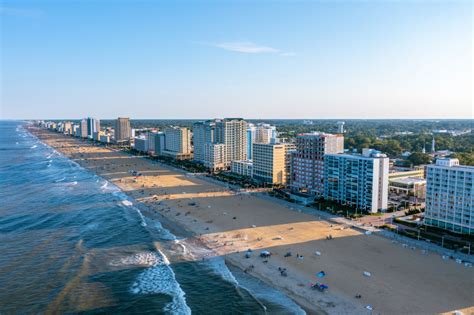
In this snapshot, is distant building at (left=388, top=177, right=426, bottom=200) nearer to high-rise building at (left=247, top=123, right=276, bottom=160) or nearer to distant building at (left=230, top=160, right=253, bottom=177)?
distant building at (left=230, top=160, right=253, bottom=177)

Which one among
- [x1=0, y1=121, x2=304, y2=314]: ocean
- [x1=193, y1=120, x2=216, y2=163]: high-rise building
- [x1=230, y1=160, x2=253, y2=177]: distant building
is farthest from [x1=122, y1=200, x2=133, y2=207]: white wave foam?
[x1=193, y1=120, x2=216, y2=163]: high-rise building

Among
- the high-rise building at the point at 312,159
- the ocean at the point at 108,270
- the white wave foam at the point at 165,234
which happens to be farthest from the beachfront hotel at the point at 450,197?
the white wave foam at the point at 165,234

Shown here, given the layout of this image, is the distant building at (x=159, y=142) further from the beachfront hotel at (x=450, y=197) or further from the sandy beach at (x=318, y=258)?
the beachfront hotel at (x=450, y=197)

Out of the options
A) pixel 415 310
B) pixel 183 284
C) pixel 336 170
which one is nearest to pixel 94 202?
pixel 183 284

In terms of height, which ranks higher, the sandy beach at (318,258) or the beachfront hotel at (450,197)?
the beachfront hotel at (450,197)

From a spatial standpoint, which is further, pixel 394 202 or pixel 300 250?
pixel 394 202

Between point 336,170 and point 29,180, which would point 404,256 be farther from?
point 29,180

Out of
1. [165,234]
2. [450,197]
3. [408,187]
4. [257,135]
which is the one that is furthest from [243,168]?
[450,197]
